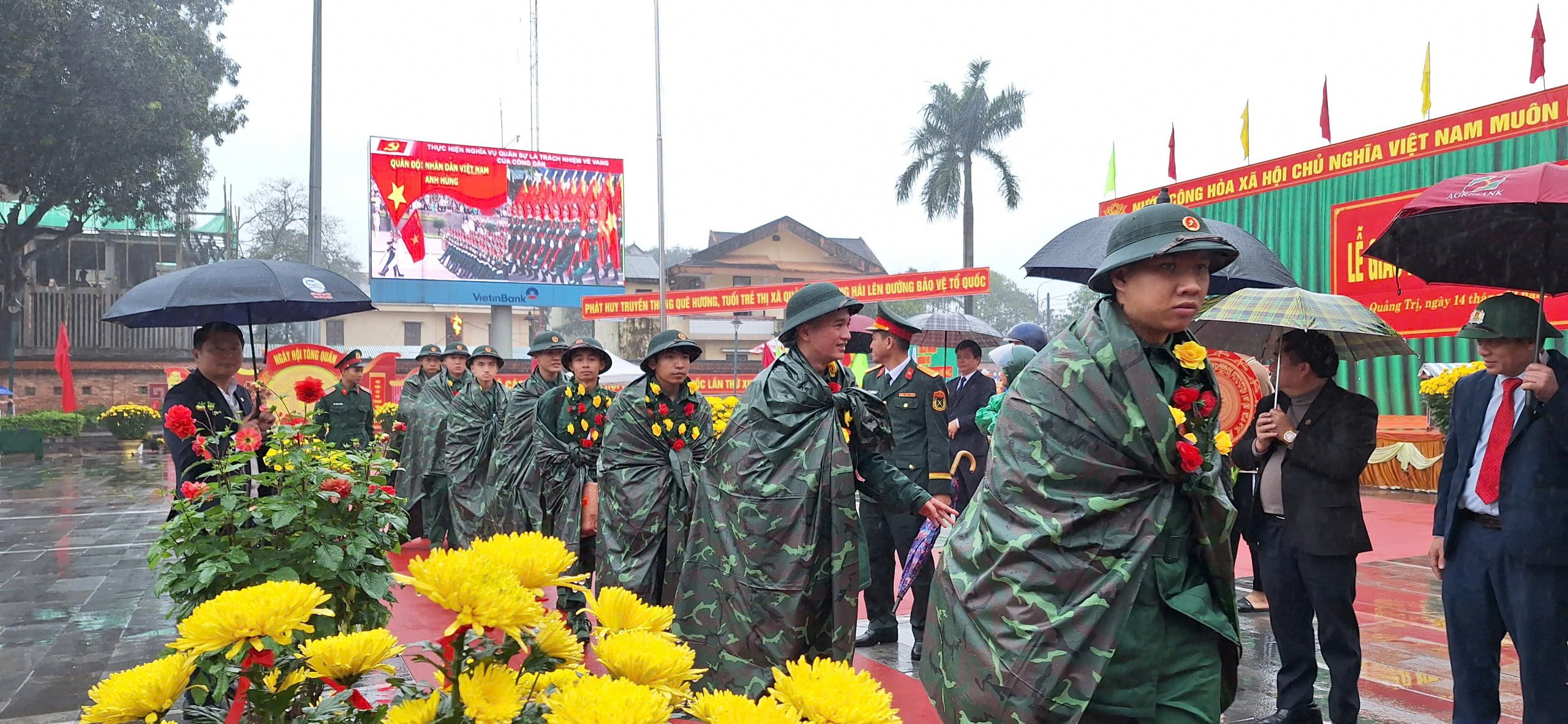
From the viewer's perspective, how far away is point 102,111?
2238 centimetres

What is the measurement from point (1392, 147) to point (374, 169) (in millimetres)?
20408

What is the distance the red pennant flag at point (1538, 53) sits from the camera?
12633 millimetres

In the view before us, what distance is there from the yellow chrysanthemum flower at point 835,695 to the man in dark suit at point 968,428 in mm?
5210

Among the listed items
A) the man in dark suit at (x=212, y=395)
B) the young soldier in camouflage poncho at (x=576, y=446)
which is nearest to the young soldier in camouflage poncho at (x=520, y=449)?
the young soldier in camouflage poncho at (x=576, y=446)

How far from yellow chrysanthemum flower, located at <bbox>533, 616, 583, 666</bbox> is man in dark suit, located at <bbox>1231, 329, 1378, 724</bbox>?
3.42 metres

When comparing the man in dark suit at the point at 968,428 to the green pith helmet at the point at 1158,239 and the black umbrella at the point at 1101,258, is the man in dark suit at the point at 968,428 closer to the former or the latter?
the black umbrella at the point at 1101,258

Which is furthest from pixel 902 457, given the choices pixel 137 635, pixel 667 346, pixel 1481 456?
pixel 137 635

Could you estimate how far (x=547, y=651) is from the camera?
4.66 ft

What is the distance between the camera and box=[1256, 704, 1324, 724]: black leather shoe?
4.08 metres

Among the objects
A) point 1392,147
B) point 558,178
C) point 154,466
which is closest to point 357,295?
point 1392,147

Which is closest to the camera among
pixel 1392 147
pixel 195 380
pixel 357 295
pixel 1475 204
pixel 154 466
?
pixel 1475 204

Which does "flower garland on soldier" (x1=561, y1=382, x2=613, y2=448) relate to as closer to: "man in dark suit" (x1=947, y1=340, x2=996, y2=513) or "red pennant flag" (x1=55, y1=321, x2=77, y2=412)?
"man in dark suit" (x1=947, y1=340, x2=996, y2=513)

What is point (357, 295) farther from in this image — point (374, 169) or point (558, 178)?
point (558, 178)

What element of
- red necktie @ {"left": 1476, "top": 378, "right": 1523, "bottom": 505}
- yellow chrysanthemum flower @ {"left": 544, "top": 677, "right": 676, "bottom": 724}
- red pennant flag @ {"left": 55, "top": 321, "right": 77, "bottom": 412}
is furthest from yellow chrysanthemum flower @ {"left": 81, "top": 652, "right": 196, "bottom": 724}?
red pennant flag @ {"left": 55, "top": 321, "right": 77, "bottom": 412}
